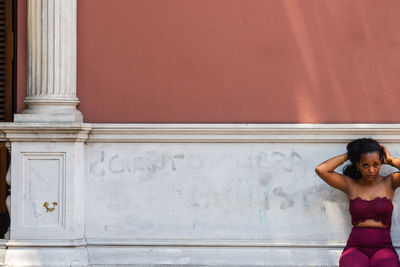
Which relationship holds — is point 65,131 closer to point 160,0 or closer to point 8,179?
point 8,179

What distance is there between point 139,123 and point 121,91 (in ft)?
1.07

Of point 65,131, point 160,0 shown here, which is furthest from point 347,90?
point 65,131

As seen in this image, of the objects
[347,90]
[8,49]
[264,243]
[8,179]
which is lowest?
[264,243]

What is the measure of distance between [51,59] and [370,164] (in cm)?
283

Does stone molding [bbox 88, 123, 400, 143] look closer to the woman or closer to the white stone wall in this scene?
the white stone wall

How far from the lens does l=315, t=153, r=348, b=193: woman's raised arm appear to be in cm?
723

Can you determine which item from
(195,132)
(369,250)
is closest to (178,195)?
(195,132)

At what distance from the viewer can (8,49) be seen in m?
7.84

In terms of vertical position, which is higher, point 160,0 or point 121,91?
point 160,0

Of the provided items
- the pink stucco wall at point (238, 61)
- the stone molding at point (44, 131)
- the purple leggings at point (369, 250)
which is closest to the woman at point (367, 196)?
the purple leggings at point (369, 250)

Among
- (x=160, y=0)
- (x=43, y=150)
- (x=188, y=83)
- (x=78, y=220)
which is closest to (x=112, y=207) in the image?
(x=78, y=220)

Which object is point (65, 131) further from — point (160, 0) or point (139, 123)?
point (160, 0)

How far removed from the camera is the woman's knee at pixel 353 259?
22.5ft

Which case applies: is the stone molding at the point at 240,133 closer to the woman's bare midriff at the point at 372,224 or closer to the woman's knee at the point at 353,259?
the woman's bare midriff at the point at 372,224
